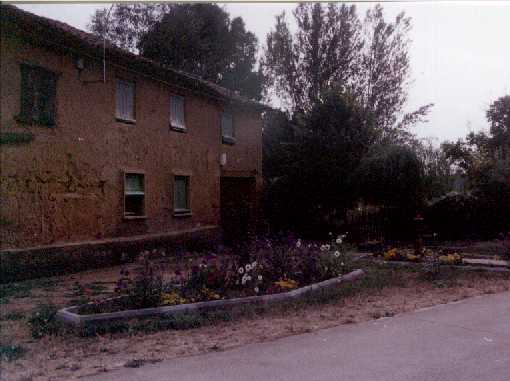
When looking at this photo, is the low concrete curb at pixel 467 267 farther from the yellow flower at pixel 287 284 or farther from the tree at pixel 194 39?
the tree at pixel 194 39

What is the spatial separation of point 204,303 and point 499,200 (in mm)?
16938

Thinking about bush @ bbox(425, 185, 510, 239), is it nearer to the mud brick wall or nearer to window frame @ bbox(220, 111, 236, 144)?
window frame @ bbox(220, 111, 236, 144)

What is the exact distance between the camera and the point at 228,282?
9570mm

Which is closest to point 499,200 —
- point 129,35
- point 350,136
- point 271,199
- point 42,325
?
point 350,136

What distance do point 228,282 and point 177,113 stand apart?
10.8 m

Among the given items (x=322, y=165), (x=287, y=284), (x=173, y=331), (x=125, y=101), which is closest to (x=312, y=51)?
(x=322, y=165)

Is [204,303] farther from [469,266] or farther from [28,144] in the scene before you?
[469,266]

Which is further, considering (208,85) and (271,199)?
(271,199)

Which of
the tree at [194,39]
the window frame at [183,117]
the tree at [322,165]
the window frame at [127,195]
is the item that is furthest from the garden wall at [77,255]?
the tree at [194,39]

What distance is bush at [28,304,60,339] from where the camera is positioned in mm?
7384

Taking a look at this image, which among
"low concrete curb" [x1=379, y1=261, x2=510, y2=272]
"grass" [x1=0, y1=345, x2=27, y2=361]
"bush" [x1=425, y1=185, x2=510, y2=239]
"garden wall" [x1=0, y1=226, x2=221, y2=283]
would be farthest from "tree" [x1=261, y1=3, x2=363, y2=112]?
"grass" [x1=0, y1=345, x2=27, y2=361]

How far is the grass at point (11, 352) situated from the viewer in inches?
249

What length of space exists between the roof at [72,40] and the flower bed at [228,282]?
6315 millimetres

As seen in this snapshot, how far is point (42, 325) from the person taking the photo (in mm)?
7699
